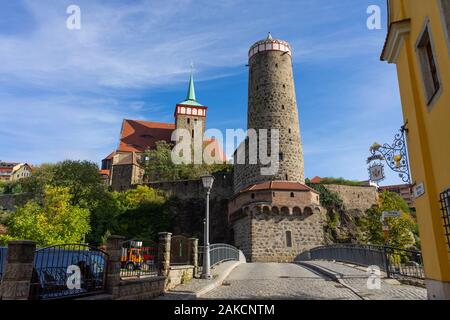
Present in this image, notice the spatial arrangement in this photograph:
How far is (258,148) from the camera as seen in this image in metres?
33.5

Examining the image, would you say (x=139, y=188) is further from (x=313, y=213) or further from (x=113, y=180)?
(x=313, y=213)

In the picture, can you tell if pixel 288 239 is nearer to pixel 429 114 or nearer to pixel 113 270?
pixel 113 270

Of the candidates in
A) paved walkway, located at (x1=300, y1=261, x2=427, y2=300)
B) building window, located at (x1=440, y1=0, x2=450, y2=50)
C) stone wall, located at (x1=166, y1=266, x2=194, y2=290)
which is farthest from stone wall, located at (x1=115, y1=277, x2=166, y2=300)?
building window, located at (x1=440, y1=0, x2=450, y2=50)

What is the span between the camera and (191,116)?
66.1 meters

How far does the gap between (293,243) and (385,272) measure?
1635cm

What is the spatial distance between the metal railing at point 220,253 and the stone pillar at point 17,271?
33.0 feet

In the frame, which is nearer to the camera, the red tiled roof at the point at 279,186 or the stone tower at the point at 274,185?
the stone tower at the point at 274,185

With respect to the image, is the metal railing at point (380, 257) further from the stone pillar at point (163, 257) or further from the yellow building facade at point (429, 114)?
the stone pillar at point (163, 257)

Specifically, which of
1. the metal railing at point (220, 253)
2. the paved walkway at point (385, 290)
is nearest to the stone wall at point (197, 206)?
the metal railing at point (220, 253)

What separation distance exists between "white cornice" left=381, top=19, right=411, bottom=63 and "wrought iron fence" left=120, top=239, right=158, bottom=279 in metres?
8.92

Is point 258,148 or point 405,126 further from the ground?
point 258,148

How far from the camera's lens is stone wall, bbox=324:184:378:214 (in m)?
38.7

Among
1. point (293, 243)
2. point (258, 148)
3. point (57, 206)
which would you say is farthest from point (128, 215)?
point (293, 243)

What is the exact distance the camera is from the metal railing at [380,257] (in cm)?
1248
